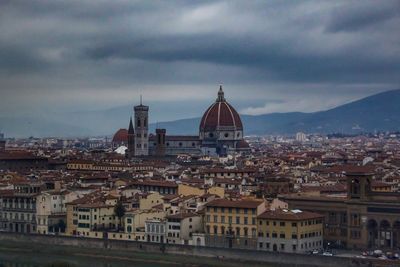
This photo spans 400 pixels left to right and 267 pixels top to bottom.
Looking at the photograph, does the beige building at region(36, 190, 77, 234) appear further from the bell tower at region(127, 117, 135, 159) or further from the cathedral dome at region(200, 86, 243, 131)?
the cathedral dome at region(200, 86, 243, 131)

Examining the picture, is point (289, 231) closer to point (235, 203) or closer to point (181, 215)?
point (235, 203)

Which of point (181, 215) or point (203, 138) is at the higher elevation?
point (203, 138)

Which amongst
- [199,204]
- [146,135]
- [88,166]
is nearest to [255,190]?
[199,204]

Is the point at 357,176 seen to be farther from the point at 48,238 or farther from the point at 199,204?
the point at 48,238

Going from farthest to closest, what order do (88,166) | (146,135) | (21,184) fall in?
(146,135)
(88,166)
(21,184)

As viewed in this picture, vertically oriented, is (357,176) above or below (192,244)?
above

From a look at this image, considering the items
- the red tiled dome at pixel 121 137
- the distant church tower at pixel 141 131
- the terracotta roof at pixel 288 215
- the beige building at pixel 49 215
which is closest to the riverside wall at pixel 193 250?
the beige building at pixel 49 215

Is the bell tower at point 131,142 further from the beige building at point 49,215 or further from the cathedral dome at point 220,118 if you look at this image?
the beige building at point 49,215

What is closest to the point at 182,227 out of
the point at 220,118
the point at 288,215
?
the point at 288,215
